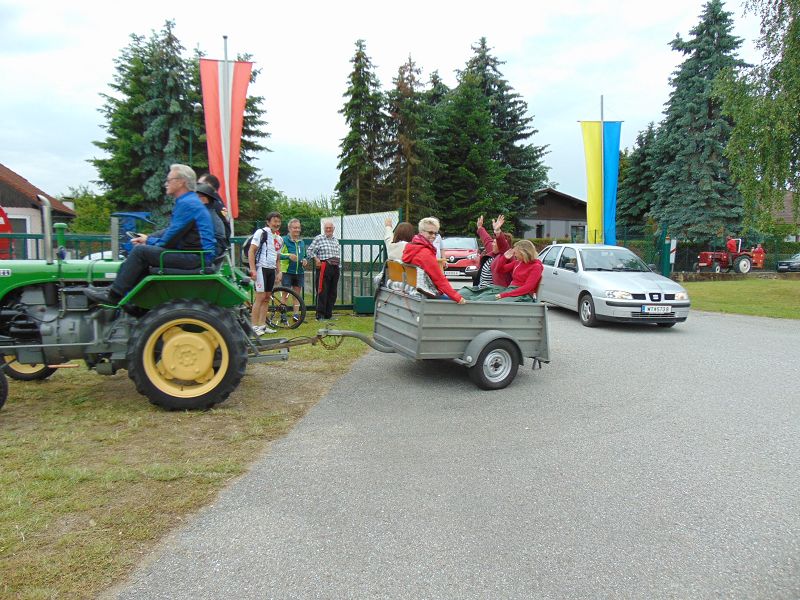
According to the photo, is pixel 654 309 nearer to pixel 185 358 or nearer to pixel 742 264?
pixel 185 358

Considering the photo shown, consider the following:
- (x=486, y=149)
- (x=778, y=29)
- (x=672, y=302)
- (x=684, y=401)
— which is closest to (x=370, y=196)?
(x=486, y=149)

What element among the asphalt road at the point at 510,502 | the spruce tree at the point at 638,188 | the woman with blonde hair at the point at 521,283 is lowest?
the asphalt road at the point at 510,502

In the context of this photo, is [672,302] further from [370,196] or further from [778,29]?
[370,196]

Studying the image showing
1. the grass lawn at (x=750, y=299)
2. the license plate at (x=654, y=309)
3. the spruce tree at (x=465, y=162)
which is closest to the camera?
the license plate at (x=654, y=309)

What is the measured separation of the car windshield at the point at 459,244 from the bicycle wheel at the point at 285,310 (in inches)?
498

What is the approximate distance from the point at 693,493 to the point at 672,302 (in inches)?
302

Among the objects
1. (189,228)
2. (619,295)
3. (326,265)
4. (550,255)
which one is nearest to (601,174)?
(550,255)

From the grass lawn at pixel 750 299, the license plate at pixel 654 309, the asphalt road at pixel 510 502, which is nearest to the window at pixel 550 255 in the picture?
the license plate at pixel 654 309

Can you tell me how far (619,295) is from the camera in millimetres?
10672

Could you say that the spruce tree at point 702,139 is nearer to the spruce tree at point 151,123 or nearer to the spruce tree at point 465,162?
the spruce tree at point 465,162

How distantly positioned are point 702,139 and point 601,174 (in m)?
15.0

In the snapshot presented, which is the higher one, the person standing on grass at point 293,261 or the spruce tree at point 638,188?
the spruce tree at point 638,188

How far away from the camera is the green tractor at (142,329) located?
16.7ft

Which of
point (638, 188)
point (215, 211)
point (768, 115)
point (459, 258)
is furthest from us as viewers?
point (638, 188)
